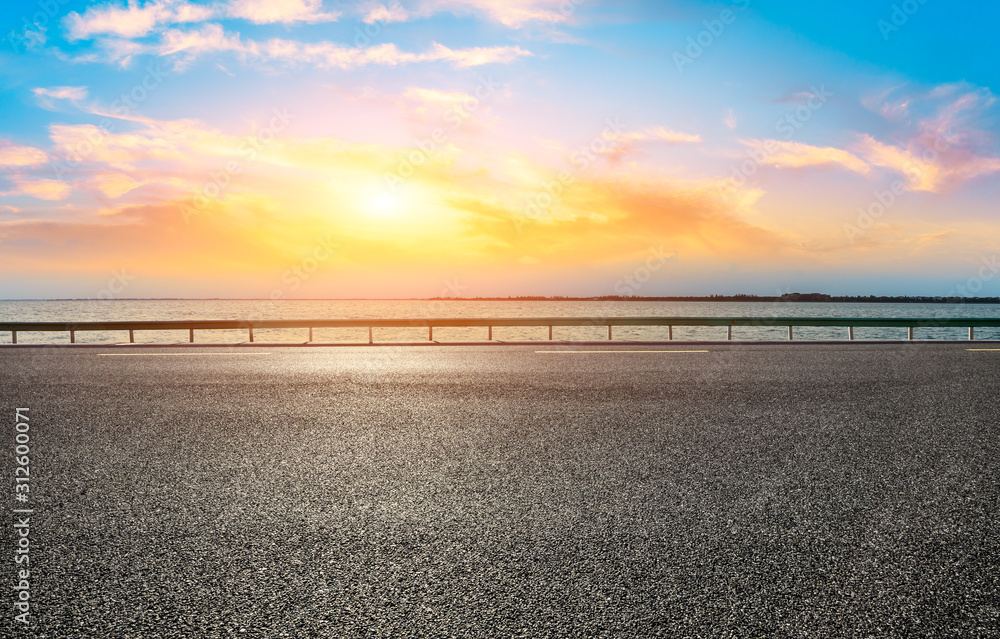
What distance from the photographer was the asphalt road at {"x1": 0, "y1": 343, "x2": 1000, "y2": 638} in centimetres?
316

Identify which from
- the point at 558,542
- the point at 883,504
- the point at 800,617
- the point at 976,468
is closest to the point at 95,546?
the point at 558,542

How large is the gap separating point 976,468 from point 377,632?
5556 millimetres

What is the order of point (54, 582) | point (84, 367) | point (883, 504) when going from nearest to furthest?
1. point (54, 582)
2. point (883, 504)
3. point (84, 367)

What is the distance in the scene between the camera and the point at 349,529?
4.29m

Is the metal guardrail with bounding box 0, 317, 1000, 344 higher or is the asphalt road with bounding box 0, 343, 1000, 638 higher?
the metal guardrail with bounding box 0, 317, 1000, 344

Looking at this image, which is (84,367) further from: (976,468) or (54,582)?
(976,468)

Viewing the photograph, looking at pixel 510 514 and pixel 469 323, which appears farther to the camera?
pixel 469 323

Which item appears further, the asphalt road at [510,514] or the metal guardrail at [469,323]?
the metal guardrail at [469,323]

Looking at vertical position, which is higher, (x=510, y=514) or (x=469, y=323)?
(x=469, y=323)

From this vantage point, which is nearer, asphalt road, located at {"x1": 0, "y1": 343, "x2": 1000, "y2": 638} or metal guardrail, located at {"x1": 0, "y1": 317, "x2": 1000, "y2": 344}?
asphalt road, located at {"x1": 0, "y1": 343, "x2": 1000, "y2": 638}

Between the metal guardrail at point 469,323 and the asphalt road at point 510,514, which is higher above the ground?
the metal guardrail at point 469,323

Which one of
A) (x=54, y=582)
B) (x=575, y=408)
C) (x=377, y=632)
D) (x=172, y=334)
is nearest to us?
(x=377, y=632)

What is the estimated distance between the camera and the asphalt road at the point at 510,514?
10.4 ft

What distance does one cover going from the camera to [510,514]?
15.0 feet
